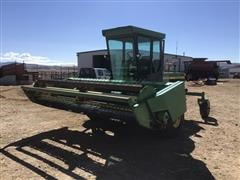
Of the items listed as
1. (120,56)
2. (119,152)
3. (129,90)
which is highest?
(120,56)

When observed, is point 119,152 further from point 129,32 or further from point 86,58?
point 86,58

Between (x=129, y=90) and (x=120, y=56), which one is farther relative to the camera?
(x=120, y=56)

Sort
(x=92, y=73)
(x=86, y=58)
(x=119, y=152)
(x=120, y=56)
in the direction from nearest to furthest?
(x=119, y=152) → (x=120, y=56) → (x=92, y=73) → (x=86, y=58)

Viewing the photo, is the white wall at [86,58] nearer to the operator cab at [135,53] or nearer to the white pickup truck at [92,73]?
the white pickup truck at [92,73]

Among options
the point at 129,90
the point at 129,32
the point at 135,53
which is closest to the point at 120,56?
the point at 135,53

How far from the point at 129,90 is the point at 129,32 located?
2.13 m

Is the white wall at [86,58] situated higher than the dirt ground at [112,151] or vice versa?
the white wall at [86,58]

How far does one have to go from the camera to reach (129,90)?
5.03 metres

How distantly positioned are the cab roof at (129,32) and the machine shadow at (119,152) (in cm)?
212

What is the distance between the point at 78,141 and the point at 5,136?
1631 mm

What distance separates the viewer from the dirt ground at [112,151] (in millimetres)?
4312

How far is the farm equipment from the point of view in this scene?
4.51 metres

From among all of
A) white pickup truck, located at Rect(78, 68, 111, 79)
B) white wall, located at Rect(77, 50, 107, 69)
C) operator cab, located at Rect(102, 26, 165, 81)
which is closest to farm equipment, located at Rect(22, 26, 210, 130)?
operator cab, located at Rect(102, 26, 165, 81)

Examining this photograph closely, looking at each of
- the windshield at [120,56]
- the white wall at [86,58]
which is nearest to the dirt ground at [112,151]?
the windshield at [120,56]
